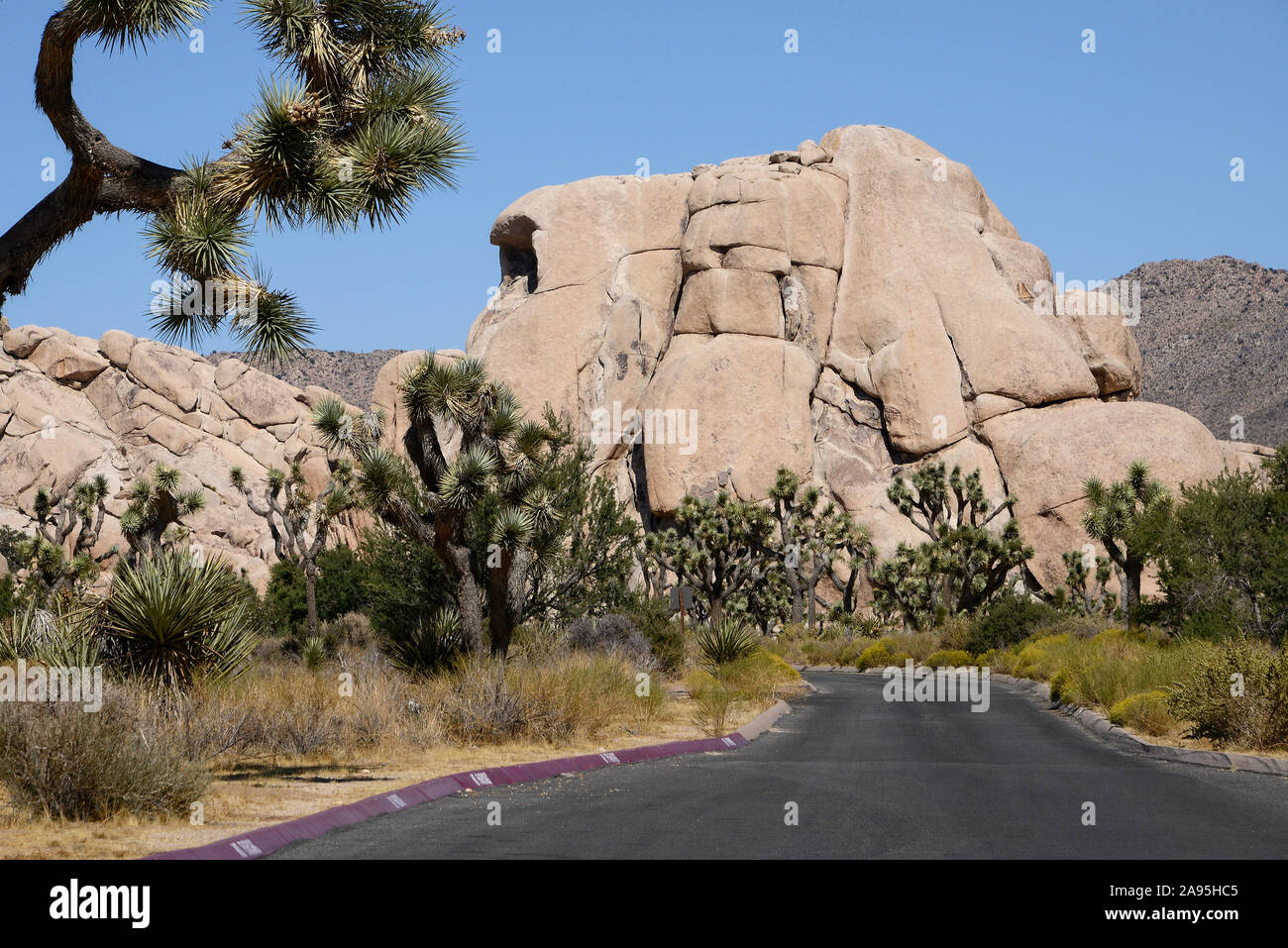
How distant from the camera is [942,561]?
49656mm

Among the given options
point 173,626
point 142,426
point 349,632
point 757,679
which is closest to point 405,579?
point 757,679

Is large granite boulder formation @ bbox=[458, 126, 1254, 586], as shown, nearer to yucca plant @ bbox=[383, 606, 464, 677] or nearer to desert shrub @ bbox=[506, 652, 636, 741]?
yucca plant @ bbox=[383, 606, 464, 677]

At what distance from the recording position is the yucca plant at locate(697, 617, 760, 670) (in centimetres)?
3095

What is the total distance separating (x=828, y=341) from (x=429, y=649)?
183 feet

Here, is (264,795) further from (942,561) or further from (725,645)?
(942,561)

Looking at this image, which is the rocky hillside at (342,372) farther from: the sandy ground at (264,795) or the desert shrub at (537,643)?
the sandy ground at (264,795)

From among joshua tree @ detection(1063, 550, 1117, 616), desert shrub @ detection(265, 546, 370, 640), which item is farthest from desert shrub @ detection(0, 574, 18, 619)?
joshua tree @ detection(1063, 550, 1117, 616)

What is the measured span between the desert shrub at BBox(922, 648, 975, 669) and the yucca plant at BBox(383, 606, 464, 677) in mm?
25399

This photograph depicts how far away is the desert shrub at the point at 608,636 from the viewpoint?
28.2 metres

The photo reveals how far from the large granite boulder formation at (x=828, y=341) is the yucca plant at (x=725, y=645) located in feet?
111
